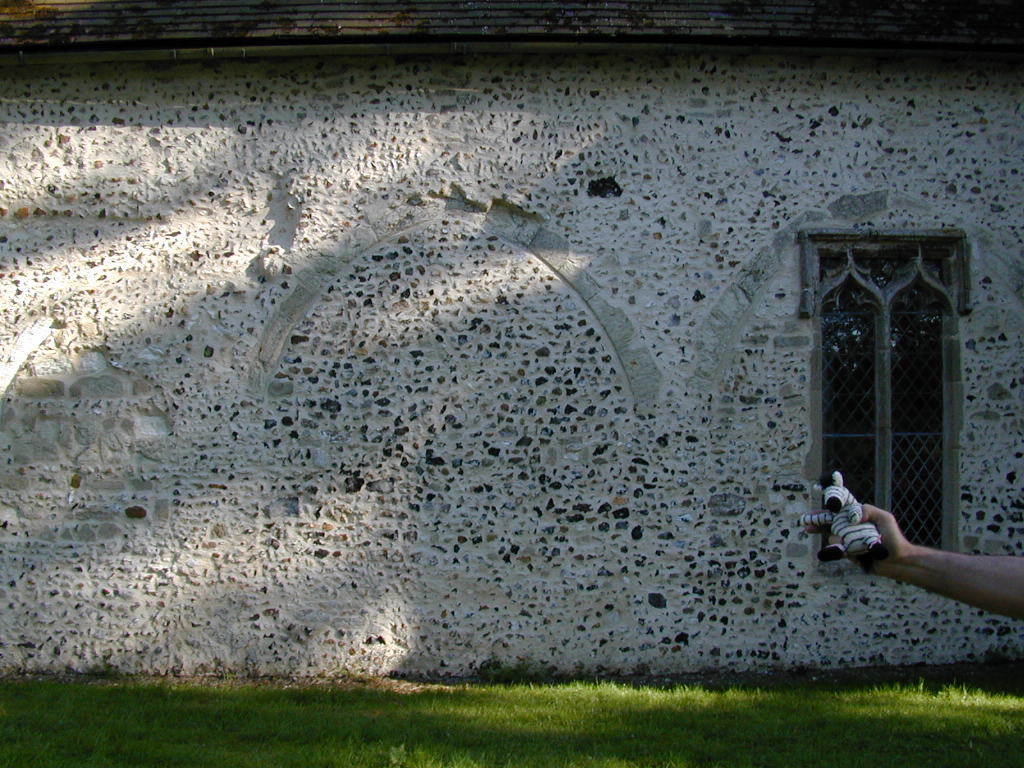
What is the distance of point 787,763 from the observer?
4234 mm

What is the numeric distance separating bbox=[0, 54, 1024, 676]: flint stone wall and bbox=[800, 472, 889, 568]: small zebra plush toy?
134 inches

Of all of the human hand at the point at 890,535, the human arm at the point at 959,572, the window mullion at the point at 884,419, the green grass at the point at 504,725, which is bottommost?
the green grass at the point at 504,725

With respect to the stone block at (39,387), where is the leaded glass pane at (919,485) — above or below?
below

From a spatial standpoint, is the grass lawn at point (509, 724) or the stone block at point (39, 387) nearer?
the grass lawn at point (509, 724)

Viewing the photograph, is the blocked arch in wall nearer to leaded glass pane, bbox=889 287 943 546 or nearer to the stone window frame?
the stone window frame

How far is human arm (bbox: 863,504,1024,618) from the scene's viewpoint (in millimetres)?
2314

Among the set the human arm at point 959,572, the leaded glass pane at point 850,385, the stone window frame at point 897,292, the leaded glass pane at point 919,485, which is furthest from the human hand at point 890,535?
the leaded glass pane at point 919,485

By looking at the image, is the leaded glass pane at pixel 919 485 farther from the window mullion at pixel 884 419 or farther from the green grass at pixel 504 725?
the green grass at pixel 504 725

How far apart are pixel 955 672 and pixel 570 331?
11.5ft

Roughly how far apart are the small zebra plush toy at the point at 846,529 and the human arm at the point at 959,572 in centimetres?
4

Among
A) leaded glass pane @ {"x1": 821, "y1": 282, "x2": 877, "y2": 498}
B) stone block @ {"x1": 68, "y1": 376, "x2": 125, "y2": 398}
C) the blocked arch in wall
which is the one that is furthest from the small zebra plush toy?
stone block @ {"x1": 68, "y1": 376, "x2": 125, "y2": 398}

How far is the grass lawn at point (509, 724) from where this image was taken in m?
4.17

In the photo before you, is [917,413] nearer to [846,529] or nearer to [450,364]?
[450,364]

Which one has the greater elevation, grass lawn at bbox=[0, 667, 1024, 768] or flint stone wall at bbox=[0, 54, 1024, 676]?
flint stone wall at bbox=[0, 54, 1024, 676]
